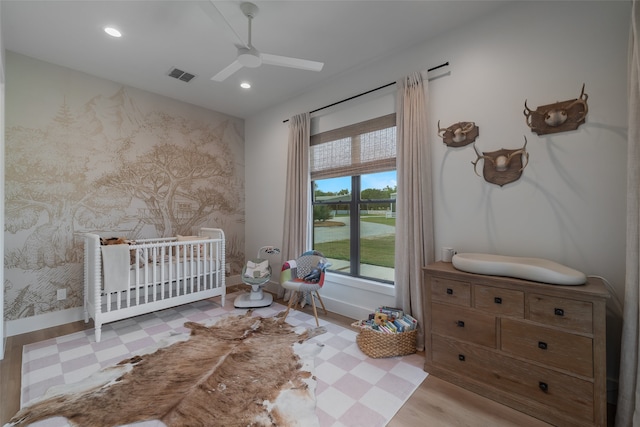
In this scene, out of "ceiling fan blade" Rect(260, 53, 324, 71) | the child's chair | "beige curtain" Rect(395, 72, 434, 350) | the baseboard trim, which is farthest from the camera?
the child's chair

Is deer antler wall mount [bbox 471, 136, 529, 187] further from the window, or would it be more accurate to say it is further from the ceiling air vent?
the ceiling air vent

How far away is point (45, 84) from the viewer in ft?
9.04

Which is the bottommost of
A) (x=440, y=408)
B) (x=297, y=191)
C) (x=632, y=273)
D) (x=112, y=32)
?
(x=440, y=408)

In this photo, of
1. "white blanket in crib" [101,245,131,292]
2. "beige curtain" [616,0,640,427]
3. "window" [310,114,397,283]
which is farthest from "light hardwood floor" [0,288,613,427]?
"window" [310,114,397,283]

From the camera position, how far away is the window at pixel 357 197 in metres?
2.83

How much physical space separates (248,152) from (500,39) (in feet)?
11.7

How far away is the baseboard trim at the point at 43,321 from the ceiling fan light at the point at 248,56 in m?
3.24

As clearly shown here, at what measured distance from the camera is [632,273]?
53.7 inches

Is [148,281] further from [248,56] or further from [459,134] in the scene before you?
[459,134]

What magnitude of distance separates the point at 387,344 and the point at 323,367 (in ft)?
1.87

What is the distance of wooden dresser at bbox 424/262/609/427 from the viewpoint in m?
1.41

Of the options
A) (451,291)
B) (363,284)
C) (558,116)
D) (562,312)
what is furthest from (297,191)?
(562,312)

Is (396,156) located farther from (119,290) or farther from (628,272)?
(119,290)

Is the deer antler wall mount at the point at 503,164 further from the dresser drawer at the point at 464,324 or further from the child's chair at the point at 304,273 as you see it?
the child's chair at the point at 304,273
